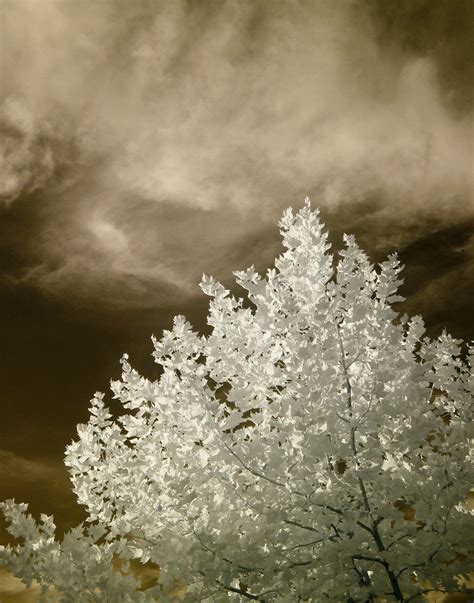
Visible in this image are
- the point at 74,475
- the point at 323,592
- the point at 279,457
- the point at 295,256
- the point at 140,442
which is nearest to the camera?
the point at 279,457

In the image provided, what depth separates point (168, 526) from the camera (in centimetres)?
498

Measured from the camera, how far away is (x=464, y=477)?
457cm

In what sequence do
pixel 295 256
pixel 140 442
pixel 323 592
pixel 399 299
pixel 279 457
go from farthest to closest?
1. pixel 140 442
2. pixel 295 256
3. pixel 399 299
4. pixel 323 592
5. pixel 279 457

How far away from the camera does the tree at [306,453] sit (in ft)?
13.7

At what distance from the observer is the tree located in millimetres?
4184

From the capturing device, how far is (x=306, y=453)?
4.15 m

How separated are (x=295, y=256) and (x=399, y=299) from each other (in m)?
1.44

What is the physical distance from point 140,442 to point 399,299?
421 centimetres

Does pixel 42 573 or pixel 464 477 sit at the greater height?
pixel 464 477

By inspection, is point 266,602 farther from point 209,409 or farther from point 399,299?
point 399,299

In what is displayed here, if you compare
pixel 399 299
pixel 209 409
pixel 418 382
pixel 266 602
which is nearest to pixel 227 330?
pixel 209 409

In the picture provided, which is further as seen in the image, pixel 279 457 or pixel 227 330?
pixel 227 330

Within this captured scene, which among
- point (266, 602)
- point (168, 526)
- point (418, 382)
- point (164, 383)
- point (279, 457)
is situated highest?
point (164, 383)

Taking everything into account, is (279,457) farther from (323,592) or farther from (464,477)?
(464,477)
